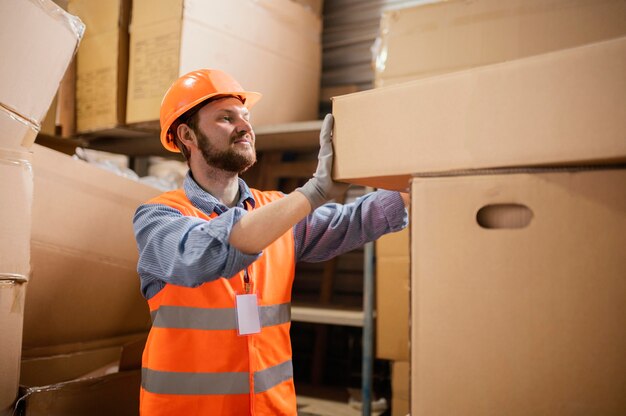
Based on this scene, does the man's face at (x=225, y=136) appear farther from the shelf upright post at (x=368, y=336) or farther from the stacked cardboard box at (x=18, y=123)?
the shelf upright post at (x=368, y=336)

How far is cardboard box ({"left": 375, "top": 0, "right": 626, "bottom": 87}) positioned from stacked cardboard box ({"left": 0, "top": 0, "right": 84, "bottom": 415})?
124cm

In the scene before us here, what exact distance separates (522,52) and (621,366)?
1.38 meters

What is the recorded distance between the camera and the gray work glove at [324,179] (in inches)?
41.3

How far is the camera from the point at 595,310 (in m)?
0.73

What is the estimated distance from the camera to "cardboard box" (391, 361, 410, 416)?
1.92m

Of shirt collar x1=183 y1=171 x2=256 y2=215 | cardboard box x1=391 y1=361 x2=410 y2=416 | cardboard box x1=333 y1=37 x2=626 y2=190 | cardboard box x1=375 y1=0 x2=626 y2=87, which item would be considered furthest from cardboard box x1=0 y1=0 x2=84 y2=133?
cardboard box x1=391 y1=361 x2=410 y2=416

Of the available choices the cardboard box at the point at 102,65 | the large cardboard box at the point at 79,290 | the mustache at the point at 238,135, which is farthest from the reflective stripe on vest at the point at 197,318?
the cardboard box at the point at 102,65

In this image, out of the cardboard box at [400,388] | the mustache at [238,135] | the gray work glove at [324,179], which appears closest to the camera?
the gray work glove at [324,179]

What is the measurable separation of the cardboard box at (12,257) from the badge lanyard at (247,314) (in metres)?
0.61

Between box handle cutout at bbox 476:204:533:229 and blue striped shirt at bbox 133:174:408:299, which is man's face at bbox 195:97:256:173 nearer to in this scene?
blue striped shirt at bbox 133:174:408:299

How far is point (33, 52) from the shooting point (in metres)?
1.27

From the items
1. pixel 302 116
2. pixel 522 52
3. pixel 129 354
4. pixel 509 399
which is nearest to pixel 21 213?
pixel 129 354

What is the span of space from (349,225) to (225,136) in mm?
540

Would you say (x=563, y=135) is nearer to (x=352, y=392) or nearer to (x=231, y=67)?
(x=231, y=67)
